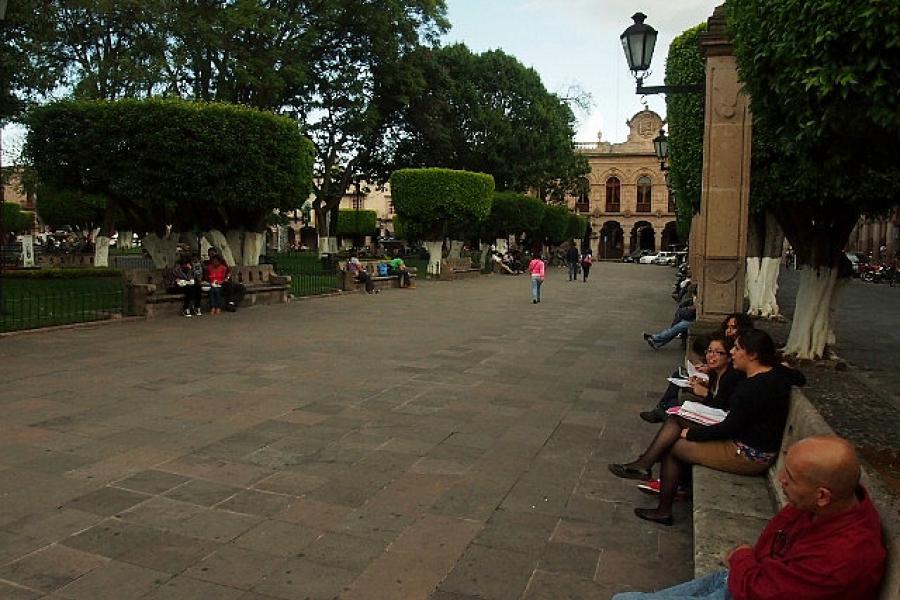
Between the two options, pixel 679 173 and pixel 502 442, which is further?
pixel 679 173

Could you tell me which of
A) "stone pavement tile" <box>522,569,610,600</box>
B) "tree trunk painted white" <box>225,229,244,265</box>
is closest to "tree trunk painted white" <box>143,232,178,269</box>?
"tree trunk painted white" <box>225,229,244,265</box>

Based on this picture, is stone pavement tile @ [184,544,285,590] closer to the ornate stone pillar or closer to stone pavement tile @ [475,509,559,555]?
stone pavement tile @ [475,509,559,555]

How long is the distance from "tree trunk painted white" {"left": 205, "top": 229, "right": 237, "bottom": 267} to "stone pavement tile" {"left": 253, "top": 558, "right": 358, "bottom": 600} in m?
14.8

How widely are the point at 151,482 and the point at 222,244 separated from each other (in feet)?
45.3

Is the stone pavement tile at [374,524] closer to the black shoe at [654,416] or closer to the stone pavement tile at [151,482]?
the stone pavement tile at [151,482]

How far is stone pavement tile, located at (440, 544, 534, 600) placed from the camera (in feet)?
10.8

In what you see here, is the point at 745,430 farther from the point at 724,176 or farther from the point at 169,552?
the point at 724,176

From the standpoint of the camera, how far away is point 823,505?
2.27 metres

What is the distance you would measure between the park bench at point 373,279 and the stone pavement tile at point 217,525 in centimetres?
1753

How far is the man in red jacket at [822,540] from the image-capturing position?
2.18 m

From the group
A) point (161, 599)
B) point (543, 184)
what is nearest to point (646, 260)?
point (543, 184)

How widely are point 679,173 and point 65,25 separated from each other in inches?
755

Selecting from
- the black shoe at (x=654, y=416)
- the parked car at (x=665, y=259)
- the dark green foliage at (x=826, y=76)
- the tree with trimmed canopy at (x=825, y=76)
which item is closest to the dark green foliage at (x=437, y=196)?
the black shoe at (x=654, y=416)

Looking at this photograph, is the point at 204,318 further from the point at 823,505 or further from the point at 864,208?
the point at 823,505
